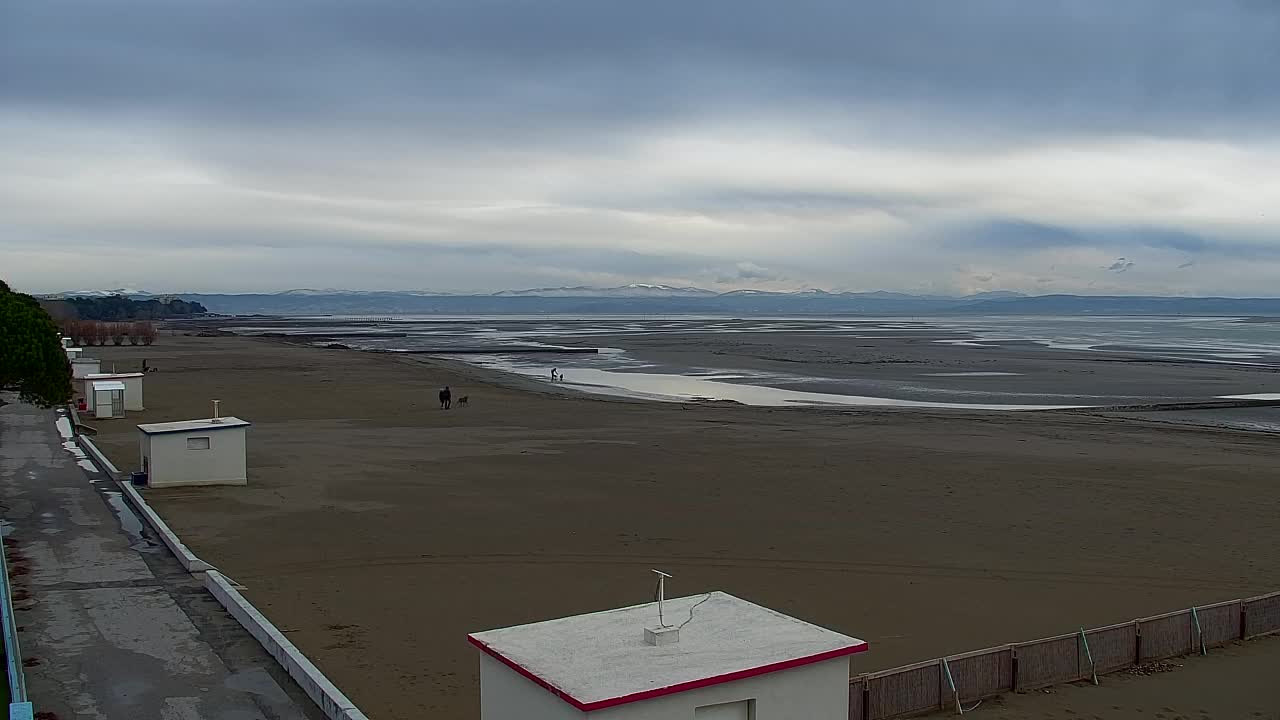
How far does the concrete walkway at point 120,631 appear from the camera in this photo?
12.9 m

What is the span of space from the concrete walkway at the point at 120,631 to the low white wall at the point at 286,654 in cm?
14

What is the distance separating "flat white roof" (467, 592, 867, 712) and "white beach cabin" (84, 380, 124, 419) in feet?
123

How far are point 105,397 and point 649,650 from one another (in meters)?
39.3

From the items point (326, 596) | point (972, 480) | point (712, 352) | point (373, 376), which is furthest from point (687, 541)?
point (712, 352)

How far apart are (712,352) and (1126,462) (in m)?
69.0

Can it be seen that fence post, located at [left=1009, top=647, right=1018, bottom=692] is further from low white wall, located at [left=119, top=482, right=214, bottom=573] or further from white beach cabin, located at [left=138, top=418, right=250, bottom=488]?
white beach cabin, located at [left=138, top=418, right=250, bottom=488]

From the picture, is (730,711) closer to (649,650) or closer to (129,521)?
Answer: (649,650)

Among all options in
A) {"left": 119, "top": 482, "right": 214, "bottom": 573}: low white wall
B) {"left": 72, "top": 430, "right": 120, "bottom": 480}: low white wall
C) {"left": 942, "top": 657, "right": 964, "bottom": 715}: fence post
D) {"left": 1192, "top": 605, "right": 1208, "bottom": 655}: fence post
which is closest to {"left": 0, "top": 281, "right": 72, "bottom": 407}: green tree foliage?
{"left": 119, "top": 482, "right": 214, "bottom": 573}: low white wall

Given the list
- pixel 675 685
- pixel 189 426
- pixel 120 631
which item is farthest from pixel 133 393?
pixel 675 685

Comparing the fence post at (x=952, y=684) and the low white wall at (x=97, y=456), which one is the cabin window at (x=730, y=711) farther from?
the low white wall at (x=97, y=456)

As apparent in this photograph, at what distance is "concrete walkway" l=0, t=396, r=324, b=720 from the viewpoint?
12914mm

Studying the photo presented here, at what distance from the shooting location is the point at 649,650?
10133 millimetres

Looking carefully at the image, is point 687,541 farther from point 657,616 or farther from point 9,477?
point 9,477

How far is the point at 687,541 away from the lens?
74.2 feet
